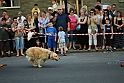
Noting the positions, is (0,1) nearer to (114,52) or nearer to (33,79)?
(114,52)

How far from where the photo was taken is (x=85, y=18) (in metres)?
17.5

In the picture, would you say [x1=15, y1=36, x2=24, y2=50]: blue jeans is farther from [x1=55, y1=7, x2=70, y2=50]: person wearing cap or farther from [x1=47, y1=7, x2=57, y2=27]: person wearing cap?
[x1=55, y1=7, x2=70, y2=50]: person wearing cap

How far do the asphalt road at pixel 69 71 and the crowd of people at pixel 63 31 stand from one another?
1.33 meters

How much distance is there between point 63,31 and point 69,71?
17.1ft

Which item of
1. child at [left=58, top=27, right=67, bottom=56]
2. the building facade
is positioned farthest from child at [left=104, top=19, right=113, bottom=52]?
the building facade

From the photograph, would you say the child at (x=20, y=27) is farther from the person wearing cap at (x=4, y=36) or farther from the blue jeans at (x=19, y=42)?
the person wearing cap at (x=4, y=36)

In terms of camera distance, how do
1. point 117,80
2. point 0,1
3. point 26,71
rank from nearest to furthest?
point 117,80 < point 26,71 < point 0,1

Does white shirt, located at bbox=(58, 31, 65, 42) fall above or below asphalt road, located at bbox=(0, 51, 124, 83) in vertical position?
above

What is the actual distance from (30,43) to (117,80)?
816cm

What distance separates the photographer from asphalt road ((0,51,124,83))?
1045 cm

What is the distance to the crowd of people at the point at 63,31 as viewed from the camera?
17.0 metres

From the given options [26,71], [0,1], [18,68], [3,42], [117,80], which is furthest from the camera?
[0,1]

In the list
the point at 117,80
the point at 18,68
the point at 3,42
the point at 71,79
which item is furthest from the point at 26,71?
the point at 3,42

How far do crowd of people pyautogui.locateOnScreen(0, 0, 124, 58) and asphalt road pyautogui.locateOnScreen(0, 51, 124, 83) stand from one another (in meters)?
1.33
